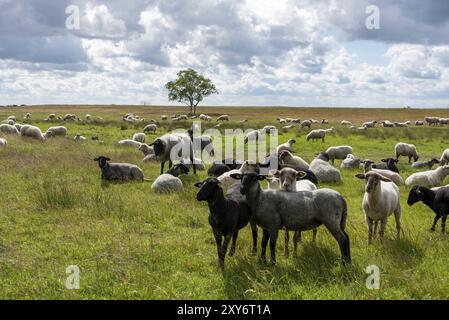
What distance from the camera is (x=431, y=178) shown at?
17578 mm

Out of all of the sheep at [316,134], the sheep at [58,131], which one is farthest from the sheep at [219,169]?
the sheep at [58,131]

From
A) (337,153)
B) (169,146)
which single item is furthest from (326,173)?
(337,153)

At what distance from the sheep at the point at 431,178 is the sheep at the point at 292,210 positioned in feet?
36.0

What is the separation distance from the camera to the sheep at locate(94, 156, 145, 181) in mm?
17250

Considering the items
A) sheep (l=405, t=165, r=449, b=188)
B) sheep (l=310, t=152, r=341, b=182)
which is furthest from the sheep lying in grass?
sheep (l=405, t=165, r=449, b=188)

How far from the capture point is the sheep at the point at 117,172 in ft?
56.6

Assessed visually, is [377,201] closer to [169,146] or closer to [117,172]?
[117,172]

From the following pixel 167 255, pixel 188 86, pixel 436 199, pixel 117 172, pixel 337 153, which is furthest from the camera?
pixel 188 86

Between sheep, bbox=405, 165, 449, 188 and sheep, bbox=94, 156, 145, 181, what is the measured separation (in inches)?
449

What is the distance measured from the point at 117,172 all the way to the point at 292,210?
35.2ft

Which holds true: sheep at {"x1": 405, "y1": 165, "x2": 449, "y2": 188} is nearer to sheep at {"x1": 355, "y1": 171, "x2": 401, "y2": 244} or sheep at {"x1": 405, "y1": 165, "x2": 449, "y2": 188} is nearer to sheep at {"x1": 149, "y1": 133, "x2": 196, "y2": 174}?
sheep at {"x1": 355, "y1": 171, "x2": 401, "y2": 244}

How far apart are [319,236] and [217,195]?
3096mm

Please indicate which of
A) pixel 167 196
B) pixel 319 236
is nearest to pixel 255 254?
pixel 319 236

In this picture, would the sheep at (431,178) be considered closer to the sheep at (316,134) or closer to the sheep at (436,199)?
the sheep at (436,199)
